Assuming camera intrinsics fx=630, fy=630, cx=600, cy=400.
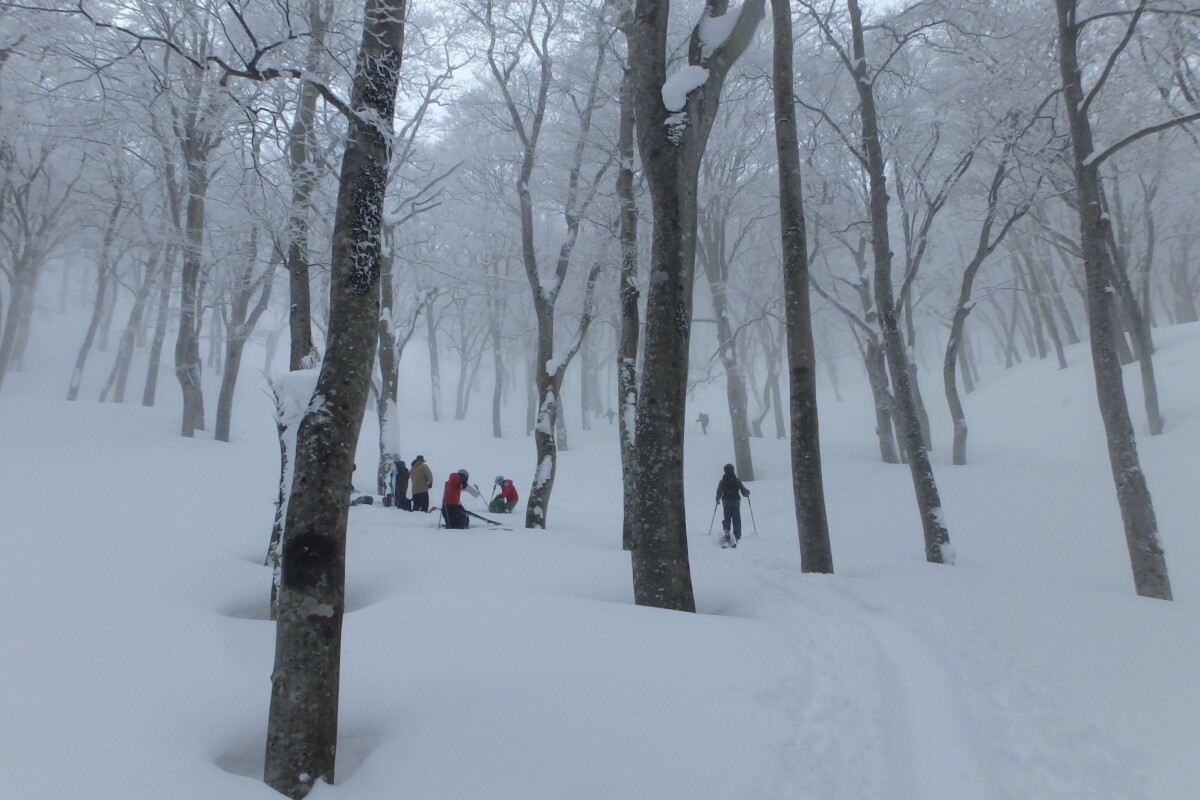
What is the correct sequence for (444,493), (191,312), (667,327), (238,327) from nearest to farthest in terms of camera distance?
1. (667,327)
2. (444,493)
3. (238,327)
4. (191,312)

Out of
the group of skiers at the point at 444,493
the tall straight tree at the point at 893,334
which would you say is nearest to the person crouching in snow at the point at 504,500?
the group of skiers at the point at 444,493

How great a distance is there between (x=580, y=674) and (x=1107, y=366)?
7505mm

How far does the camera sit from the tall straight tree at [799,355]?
763 centimetres

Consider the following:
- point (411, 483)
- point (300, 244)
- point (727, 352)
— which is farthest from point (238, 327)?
point (727, 352)

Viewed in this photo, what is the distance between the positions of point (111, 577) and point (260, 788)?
4.53 meters

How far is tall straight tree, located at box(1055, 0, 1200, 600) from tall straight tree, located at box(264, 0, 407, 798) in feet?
26.0

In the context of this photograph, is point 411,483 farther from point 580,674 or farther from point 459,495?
point 580,674

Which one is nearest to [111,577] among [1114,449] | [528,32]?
[1114,449]

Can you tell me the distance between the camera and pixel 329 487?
3.48m

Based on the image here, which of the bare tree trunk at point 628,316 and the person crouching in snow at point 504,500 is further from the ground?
the bare tree trunk at point 628,316

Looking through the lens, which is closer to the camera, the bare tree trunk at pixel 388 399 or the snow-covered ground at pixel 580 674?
the snow-covered ground at pixel 580 674

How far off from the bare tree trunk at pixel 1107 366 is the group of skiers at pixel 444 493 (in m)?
9.52

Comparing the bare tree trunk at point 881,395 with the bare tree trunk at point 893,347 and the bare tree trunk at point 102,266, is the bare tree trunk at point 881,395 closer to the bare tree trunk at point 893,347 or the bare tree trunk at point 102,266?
the bare tree trunk at point 893,347

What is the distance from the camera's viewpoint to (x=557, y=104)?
51.6 ft
